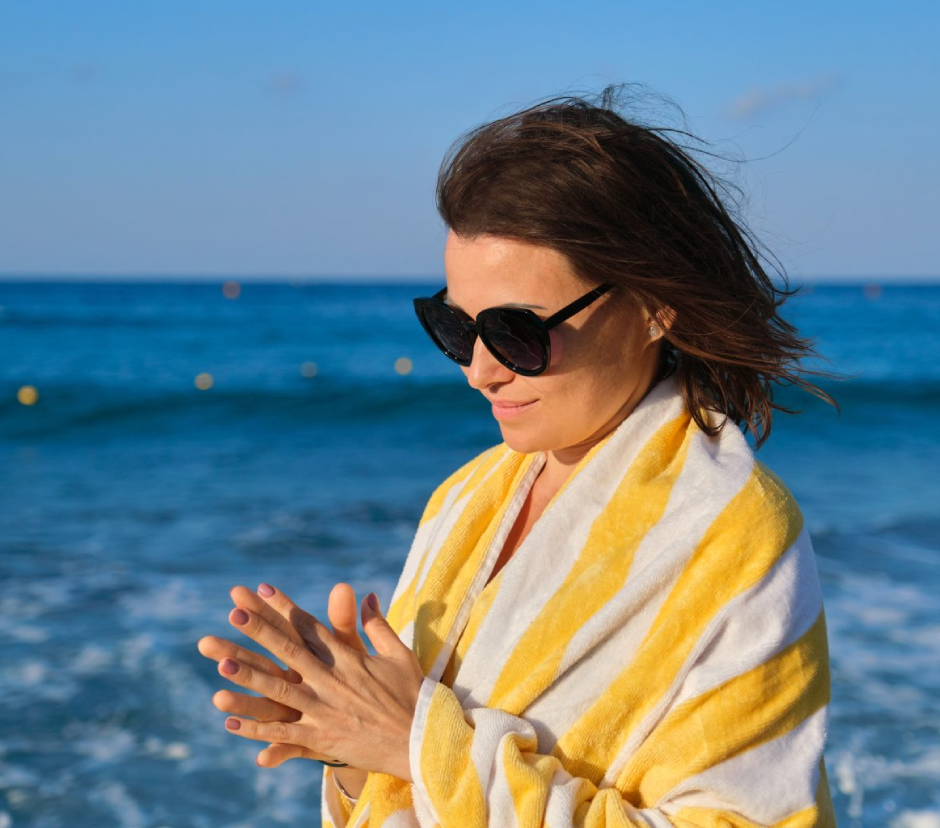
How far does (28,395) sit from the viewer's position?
15.6 m

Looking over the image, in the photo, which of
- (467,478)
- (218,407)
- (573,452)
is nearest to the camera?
(573,452)

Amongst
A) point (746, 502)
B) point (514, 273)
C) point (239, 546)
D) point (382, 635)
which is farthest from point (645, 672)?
point (239, 546)

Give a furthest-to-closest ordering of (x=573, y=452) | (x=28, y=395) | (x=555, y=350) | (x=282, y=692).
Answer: (x=28, y=395) < (x=573, y=452) < (x=555, y=350) < (x=282, y=692)

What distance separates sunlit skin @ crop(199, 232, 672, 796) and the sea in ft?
1.05

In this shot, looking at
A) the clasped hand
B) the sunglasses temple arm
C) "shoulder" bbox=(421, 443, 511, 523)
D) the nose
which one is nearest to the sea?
the sunglasses temple arm

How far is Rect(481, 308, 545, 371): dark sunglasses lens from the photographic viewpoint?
5.48 ft

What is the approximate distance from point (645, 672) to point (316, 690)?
0.49m

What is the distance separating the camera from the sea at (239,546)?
4.89 meters

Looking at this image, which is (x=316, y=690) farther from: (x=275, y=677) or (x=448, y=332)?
(x=448, y=332)

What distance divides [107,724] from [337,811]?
360 cm

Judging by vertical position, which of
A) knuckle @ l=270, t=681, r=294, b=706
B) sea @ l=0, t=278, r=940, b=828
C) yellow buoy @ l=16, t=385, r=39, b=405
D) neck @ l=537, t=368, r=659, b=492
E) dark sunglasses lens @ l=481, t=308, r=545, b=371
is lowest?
yellow buoy @ l=16, t=385, r=39, b=405

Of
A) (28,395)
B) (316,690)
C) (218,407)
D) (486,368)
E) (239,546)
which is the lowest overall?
(28,395)

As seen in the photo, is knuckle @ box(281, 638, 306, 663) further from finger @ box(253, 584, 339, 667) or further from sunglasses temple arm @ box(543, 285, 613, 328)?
sunglasses temple arm @ box(543, 285, 613, 328)

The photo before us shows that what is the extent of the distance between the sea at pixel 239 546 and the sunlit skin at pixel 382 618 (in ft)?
1.05
